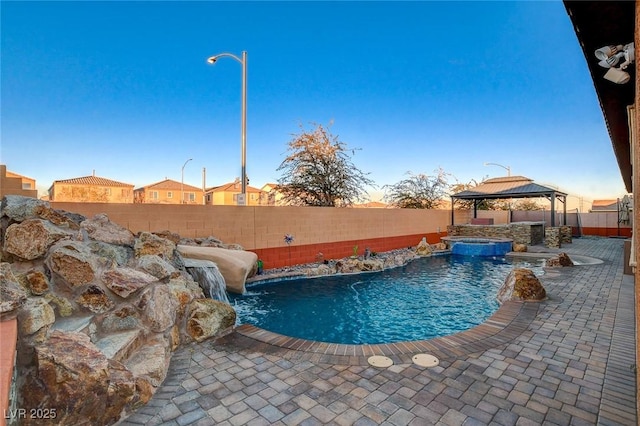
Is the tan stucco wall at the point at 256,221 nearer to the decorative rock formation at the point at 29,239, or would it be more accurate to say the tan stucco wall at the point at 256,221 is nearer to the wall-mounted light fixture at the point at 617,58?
the decorative rock formation at the point at 29,239

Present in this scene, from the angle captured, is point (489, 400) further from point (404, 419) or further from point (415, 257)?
point (415, 257)

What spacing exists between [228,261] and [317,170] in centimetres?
1012

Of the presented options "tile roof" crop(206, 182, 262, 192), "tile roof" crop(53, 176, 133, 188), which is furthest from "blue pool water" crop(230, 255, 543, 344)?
"tile roof" crop(53, 176, 133, 188)

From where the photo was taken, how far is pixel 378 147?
757 inches

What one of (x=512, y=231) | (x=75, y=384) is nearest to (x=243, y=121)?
(x=75, y=384)

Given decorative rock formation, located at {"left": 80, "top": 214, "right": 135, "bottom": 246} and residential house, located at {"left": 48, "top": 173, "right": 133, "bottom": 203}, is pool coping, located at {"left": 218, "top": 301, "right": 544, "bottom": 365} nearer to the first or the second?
decorative rock formation, located at {"left": 80, "top": 214, "right": 135, "bottom": 246}

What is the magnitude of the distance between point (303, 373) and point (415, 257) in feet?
36.3

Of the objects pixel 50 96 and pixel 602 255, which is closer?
pixel 50 96

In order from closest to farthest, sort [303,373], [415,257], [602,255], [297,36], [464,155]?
[303,373] → [297,36] → [602,255] → [415,257] → [464,155]

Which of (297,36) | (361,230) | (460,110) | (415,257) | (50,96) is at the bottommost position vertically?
(415,257)

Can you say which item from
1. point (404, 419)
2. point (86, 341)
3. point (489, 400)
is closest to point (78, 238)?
point (86, 341)

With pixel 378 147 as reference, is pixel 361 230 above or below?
below

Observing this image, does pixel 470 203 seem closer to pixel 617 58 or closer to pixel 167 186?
pixel 617 58

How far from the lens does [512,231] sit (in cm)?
1617
